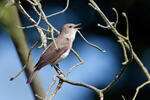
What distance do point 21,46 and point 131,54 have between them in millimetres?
1434

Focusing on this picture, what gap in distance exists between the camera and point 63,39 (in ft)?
12.9

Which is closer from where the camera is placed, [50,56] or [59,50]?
[50,56]

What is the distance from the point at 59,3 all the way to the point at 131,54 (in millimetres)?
3198

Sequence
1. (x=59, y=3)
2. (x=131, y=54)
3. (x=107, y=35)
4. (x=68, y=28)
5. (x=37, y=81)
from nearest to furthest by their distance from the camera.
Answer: (x=131, y=54) → (x=37, y=81) → (x=68, y=28) → (x=59, y=3) → (x=107, y=35)

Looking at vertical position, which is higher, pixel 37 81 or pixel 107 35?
pixel 37 81

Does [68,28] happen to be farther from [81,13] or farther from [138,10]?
[138,10]

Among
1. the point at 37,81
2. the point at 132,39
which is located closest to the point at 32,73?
the point at 37,81

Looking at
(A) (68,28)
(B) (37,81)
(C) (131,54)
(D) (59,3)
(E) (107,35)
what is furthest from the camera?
(E) (107,35)

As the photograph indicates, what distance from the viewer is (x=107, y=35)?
5.00 meters

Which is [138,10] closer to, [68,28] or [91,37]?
[91,37]

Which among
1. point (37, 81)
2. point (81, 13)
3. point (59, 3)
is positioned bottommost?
point (81, 13)

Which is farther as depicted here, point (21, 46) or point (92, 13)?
point (92, 13)

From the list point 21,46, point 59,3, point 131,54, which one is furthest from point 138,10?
point 131,54

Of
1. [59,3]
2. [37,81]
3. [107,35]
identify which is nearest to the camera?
[37,81]
